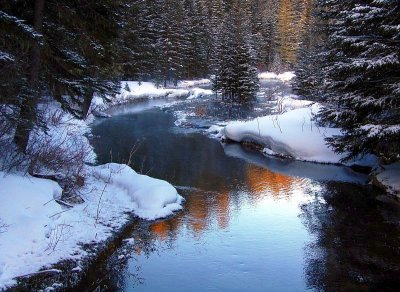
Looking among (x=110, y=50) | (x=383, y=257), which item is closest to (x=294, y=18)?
(x=110, y=50)

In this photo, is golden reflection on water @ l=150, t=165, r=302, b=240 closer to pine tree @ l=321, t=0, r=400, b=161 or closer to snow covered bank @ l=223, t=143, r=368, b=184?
snow covered bank @ l=223, t=143, r=368, b=184

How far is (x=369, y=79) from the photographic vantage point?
13156 millimetres

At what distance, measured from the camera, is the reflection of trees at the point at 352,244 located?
7.55 metres

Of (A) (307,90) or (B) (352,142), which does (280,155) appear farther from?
(A) (307,90)

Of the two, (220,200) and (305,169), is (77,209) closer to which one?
(220,200)

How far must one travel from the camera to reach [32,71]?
1061 centimetres

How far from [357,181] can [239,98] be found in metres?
21.1

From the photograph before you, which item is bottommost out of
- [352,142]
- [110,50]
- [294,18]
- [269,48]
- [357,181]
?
[357,181]

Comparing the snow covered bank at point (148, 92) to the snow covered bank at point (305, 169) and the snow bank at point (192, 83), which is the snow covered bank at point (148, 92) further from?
the snow covered bank at point (305, 169)

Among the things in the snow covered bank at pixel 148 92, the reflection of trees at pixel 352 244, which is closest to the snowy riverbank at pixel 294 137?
the reflection of trees at pixel 352 244

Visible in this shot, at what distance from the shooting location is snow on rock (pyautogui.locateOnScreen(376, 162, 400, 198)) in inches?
508

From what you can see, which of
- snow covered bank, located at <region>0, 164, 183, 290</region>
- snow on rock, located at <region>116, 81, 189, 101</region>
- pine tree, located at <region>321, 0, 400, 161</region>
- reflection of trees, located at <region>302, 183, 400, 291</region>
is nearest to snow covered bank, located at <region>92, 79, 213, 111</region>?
snow on rock, located at <region>116, 81, 189, 101</region>

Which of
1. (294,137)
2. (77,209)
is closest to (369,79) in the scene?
(294,137)

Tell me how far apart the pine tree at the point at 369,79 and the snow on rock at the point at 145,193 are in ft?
19.0
